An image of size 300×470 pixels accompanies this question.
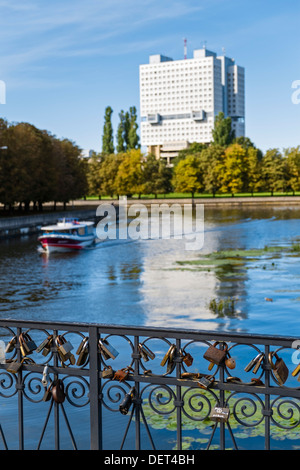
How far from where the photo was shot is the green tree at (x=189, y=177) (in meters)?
123

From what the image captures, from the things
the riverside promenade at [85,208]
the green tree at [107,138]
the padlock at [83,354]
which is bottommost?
the riverside promenade at [85,208]

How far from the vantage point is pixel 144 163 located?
12850 cm

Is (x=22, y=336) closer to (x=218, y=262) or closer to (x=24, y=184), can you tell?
(x=218, y=262)

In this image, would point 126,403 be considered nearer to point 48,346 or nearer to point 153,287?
point 48,346

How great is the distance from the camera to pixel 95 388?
4961 mm

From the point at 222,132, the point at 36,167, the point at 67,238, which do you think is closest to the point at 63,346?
the point at 67,238

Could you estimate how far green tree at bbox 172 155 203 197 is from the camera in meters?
123

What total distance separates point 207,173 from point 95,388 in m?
121

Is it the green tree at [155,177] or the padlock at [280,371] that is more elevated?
the green tree at [155,177]

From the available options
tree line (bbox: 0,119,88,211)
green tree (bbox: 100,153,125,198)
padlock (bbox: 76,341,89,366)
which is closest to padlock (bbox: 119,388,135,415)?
padlock (bbox: 76,341,89,366)

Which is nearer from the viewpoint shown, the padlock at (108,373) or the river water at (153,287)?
the padlock at (108,373)

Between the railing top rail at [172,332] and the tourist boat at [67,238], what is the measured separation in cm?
4516

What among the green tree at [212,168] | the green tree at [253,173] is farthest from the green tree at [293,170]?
the green tree at [212,168]

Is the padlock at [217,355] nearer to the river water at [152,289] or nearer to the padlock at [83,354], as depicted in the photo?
the padlock at [83,354]
